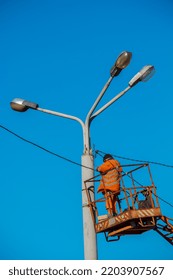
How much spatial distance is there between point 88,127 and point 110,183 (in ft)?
6.01

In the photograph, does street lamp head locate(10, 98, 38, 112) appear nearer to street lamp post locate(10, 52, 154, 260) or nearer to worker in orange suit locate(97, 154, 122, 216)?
street lamp post locate(10, 52, 154, 260)

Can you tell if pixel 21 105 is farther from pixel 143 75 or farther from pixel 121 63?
pixel 143 75

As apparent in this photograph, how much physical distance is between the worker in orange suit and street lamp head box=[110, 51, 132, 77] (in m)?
2.36

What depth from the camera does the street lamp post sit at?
23.0 ft

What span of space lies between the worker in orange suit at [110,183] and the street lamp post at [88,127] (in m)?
1.48

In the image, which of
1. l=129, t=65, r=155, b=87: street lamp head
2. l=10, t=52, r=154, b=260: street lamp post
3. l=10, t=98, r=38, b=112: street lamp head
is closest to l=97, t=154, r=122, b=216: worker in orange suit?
l=10, t=52, r=154, b=260: street lamp post

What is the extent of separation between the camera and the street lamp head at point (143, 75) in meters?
8.55

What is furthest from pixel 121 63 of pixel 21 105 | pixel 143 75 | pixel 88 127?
pixel 21 105

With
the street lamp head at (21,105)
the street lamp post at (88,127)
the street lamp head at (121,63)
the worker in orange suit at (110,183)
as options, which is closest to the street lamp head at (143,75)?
the street lamp post at (88,127)

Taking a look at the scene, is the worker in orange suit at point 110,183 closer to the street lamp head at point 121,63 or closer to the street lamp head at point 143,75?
the street lamp head at point 143,75

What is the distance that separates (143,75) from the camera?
856 centimetres
